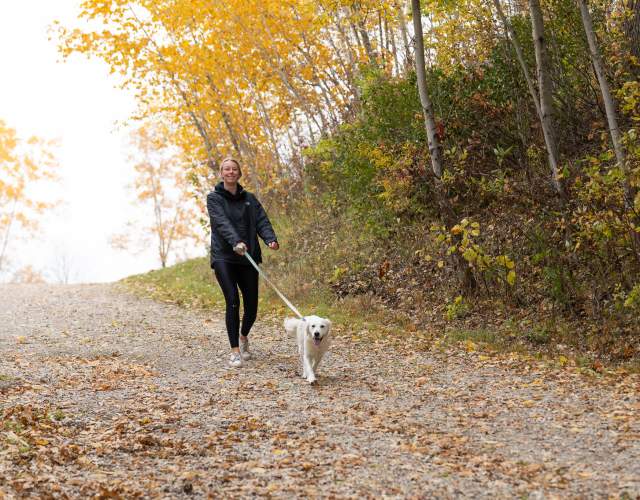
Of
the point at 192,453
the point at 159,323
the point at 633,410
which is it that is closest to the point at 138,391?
the point at 192,453

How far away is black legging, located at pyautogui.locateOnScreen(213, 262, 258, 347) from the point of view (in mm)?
7449

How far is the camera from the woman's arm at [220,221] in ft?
23.9

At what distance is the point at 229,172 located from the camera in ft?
24.7

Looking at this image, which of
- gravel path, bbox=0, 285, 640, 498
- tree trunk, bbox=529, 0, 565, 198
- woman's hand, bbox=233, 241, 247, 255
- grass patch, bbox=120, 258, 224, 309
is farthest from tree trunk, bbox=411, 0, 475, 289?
grass patch, bbox=120, 258, 224, 309

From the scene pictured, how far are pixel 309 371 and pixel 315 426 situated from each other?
1.41m

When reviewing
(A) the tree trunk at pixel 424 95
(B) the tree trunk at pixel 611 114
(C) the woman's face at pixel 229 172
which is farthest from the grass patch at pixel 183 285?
(B) the tree trunk at pixel 611 114

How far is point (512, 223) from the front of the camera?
9.79 m

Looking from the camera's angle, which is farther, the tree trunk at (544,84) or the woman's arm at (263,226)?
the tree trunk at (544,84)

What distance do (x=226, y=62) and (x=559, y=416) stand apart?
11.7 metres

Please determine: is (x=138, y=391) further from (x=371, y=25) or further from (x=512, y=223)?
(x=371, y=25)

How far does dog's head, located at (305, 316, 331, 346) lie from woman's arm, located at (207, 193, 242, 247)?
129 cm

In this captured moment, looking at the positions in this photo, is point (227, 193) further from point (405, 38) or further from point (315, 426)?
point (405, 38)

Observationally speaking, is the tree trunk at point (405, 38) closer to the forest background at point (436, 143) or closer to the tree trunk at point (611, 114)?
the forest background at point (436, 143)

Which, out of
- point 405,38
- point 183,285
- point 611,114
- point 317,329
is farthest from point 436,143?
point 183,285
